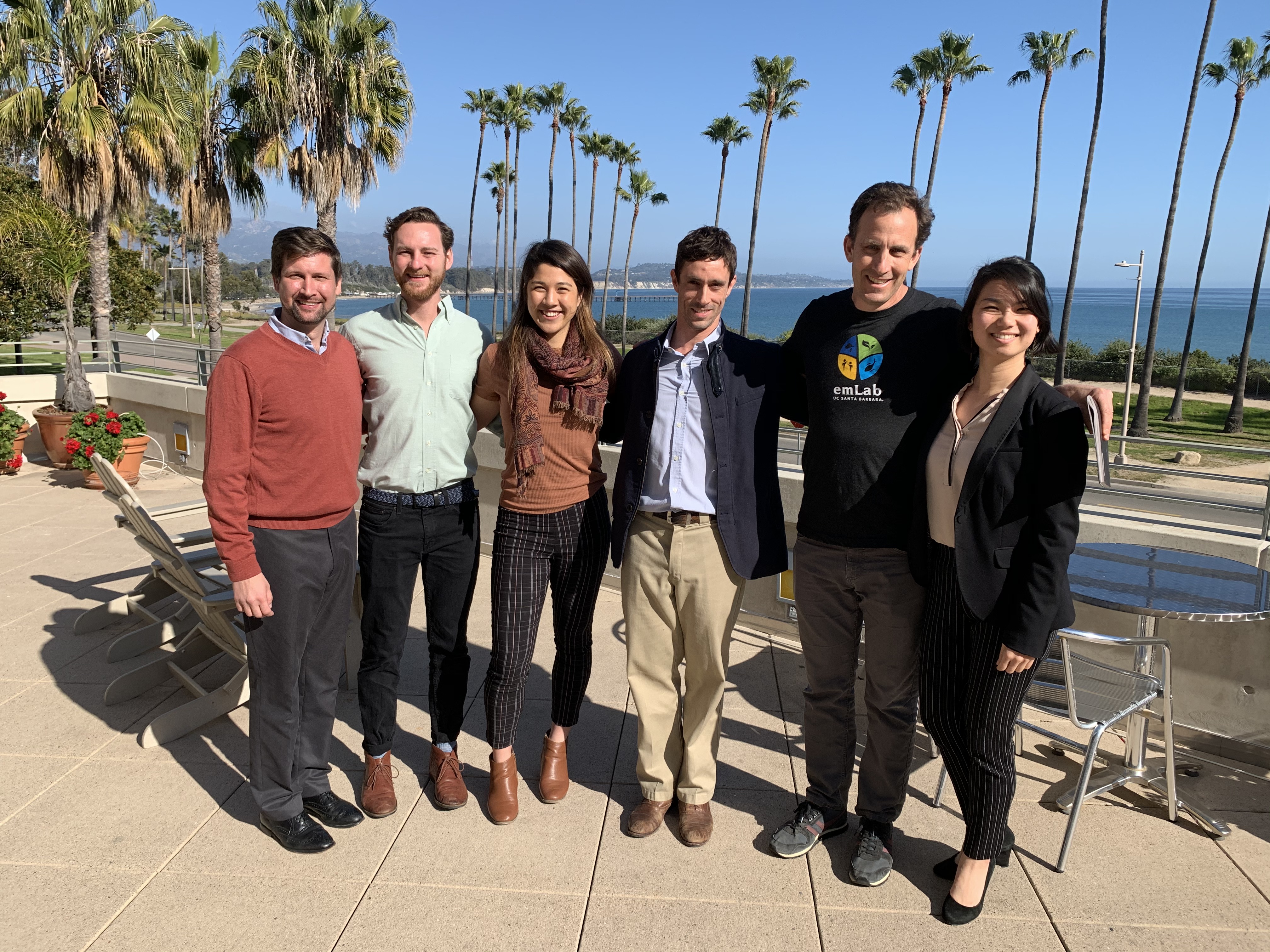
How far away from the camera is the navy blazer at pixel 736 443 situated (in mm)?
2637

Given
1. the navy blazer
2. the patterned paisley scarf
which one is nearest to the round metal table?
the navy blazer

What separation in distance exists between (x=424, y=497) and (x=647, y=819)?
1.34 meters

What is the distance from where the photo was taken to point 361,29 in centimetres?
1962

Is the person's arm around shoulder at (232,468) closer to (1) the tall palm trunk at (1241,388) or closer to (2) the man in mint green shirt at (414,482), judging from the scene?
(2) the man in mint green shirt at (414,482)

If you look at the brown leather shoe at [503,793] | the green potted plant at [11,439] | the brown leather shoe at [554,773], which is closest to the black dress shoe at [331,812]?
the brown leather shoe at [503,793]

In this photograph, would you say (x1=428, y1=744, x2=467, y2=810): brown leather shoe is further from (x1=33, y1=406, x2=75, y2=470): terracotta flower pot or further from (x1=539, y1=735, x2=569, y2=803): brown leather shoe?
(x1=33, y1=406, x2=75, y2=470): terracotta flower pot

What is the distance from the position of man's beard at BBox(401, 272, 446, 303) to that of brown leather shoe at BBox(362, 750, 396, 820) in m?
1.62

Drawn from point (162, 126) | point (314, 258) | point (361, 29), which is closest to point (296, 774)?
point (314, 258)

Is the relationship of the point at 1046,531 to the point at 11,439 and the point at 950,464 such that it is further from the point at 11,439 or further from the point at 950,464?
the point at 11,439

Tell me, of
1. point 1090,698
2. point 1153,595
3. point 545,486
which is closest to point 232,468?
point 545,486

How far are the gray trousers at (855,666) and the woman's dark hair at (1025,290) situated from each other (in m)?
0.71

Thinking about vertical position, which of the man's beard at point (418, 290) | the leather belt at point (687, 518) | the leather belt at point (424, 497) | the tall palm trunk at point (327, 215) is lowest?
the leather belt at point (424, 497)

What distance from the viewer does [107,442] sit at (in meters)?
7.84

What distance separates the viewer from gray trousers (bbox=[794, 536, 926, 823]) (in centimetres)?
253
